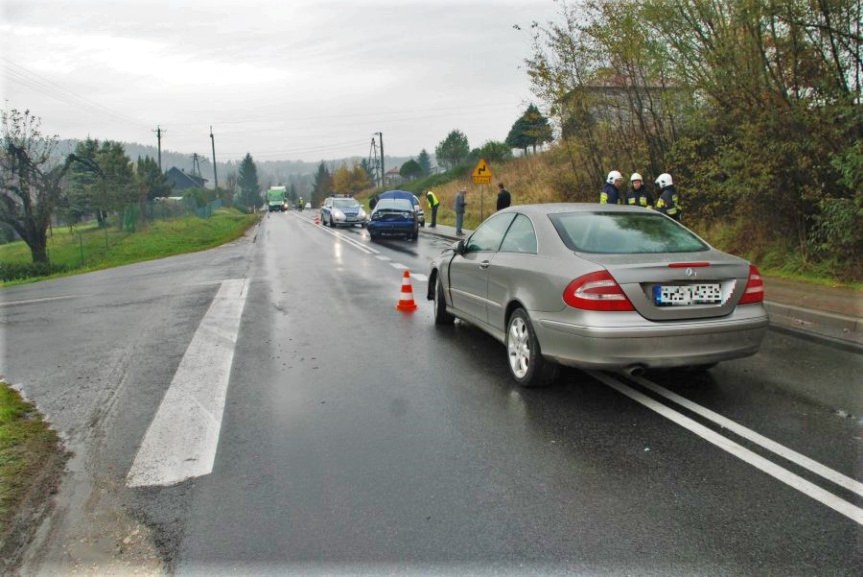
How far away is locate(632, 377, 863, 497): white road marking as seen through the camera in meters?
3.58

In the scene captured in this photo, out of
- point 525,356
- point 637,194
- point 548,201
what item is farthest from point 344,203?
point 525,356

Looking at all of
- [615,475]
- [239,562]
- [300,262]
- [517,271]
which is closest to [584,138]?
[300,262]

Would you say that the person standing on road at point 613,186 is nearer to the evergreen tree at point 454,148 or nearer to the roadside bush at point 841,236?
the roadside bush at point 841,236

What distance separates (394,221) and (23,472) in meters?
20.6

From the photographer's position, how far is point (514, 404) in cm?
501

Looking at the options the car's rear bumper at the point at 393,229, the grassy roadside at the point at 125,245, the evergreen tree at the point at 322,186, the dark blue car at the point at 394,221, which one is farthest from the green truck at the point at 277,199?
the car's rear bumper at the point at 393,229

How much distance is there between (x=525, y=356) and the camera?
543 centimetres

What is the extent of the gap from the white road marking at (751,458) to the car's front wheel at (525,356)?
24.6 inches

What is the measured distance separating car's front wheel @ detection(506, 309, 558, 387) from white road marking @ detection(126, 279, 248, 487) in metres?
2.36

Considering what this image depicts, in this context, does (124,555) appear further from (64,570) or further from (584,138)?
(584,138)

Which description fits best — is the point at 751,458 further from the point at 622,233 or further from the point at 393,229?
the point at 393,229

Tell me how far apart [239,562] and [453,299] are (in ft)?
15.9

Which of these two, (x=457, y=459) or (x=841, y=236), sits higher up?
(x=841, y=236)

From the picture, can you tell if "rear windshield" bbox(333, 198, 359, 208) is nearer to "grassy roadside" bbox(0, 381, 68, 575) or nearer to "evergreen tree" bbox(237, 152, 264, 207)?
"grassy roadside" bbox(0, 381, 68, 575)
